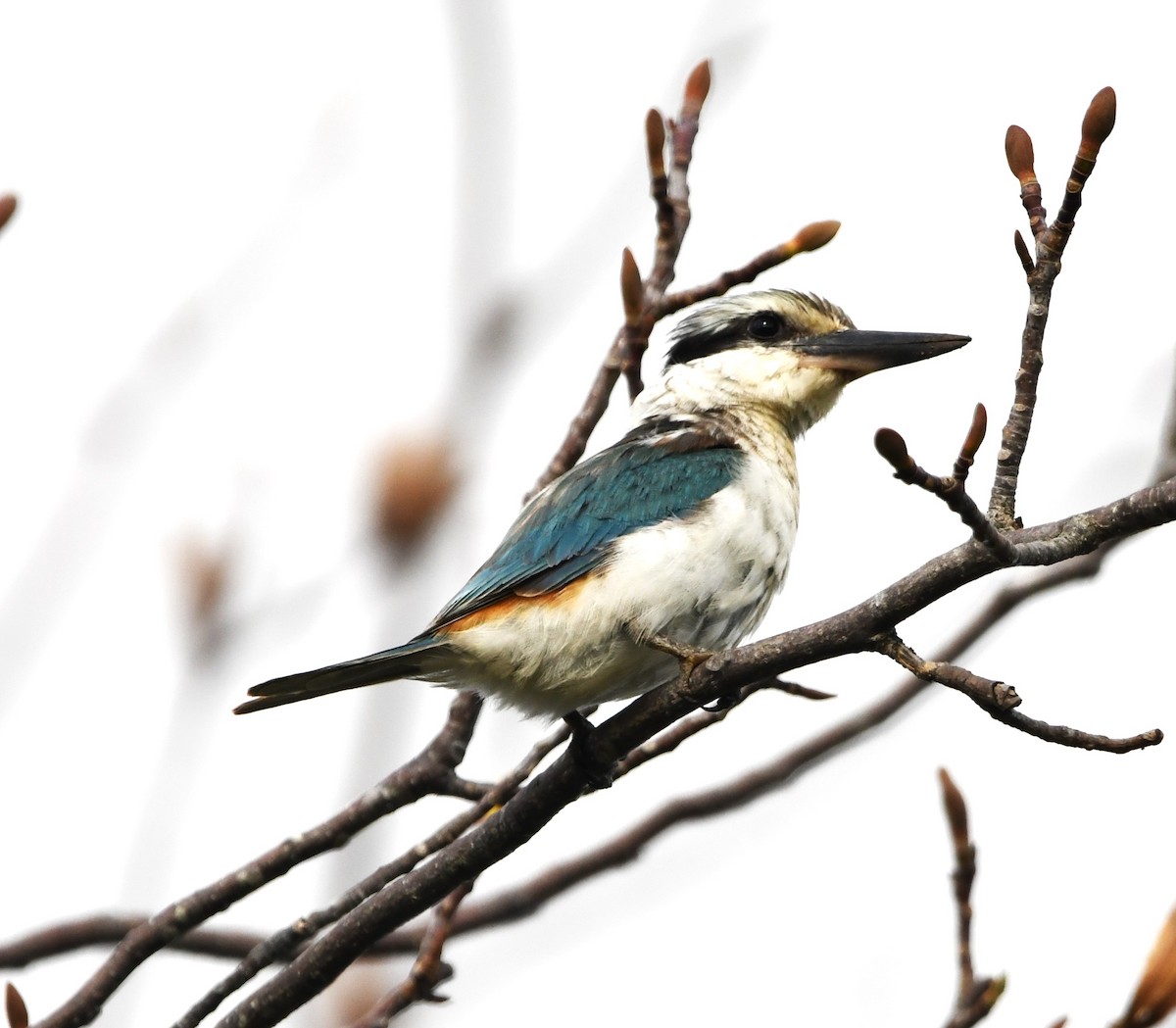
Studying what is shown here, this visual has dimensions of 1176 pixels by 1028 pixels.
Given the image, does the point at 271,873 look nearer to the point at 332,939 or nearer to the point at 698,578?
the point at 332,939

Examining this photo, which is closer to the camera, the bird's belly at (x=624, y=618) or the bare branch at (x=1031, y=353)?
the bare branch at (x=1031, y=353)

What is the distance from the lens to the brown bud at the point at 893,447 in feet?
7.04

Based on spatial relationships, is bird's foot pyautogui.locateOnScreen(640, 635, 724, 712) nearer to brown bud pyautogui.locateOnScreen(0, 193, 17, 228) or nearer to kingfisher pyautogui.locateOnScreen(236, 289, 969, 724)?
kingfisher pyautogui.locateOnScreen(236, 289, 969, 724)

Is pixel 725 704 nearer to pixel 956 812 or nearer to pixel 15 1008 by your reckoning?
pixel 956 812

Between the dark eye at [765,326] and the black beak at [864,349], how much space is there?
111 mm

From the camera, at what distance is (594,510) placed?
4.32m

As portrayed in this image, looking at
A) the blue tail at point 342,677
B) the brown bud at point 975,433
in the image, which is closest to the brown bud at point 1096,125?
the brown bud at point 975,433

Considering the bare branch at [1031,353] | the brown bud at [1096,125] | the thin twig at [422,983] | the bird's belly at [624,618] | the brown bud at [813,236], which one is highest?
the brown bud at [813,236]

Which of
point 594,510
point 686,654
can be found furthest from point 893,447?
point 594,510

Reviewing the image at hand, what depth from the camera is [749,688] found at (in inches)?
136

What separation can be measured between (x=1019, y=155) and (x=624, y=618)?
171 cm

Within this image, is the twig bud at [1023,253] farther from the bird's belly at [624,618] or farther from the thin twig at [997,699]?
the bird's belly at [624,618]

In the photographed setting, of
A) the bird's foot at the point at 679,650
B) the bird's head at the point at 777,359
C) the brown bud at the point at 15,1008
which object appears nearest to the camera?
the brown bud at the point at 15,1008

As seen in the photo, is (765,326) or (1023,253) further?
(765,326)
